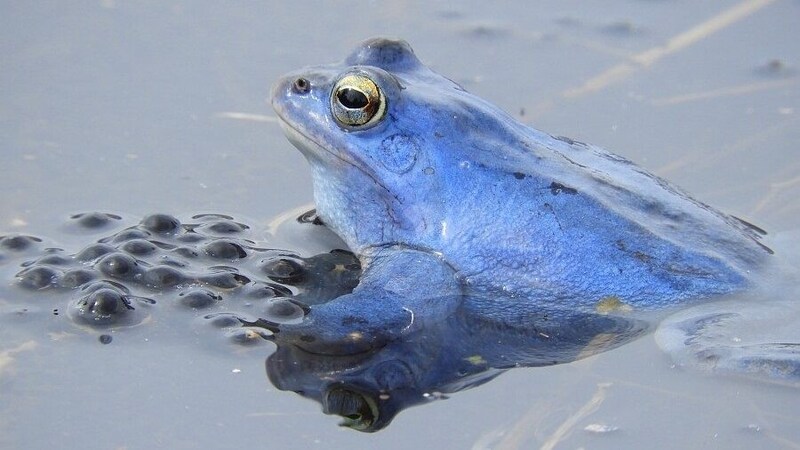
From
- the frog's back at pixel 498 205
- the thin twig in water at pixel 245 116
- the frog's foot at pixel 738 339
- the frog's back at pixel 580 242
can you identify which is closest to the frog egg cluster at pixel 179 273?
the frog's back at pixel 498 205

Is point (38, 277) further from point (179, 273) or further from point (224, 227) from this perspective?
point (224, 227)

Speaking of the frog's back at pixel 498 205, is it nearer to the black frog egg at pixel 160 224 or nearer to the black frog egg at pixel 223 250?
the black frog egg at pixel 223 250

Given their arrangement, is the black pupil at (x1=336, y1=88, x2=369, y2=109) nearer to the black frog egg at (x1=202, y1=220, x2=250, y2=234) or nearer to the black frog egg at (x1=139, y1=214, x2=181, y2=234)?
the black frog egg at (x1=202, y1=220, x2=250, y2=234)

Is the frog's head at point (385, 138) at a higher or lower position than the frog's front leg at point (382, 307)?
higher

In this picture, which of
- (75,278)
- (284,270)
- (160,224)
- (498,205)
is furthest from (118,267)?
(498,205)

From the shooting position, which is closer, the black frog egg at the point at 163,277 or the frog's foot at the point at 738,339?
the frog's foot at the point at 738,339
